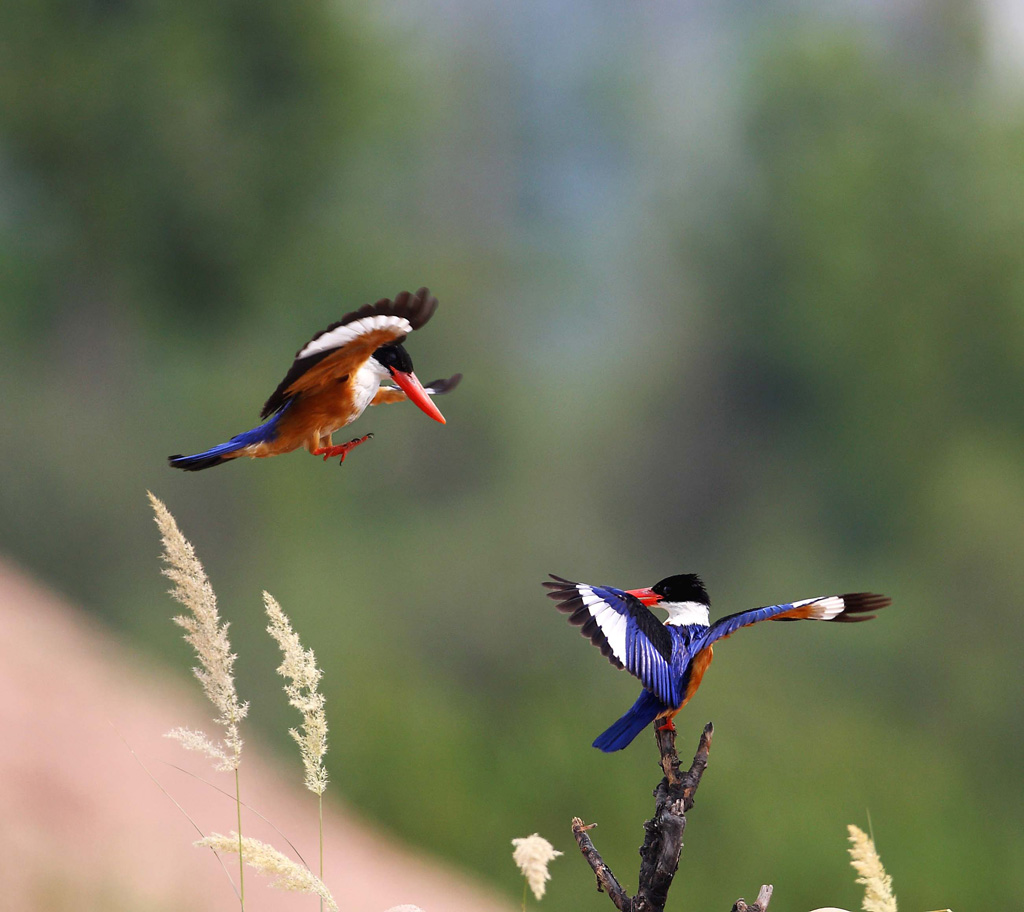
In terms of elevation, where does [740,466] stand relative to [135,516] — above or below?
above

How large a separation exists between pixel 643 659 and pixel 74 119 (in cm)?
366

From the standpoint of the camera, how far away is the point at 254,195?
12.1 ft

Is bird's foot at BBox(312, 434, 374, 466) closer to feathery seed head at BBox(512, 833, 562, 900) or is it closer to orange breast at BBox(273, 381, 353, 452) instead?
orange breast at BBox(273, 381, 353, 452)

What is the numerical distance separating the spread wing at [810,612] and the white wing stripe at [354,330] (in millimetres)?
374

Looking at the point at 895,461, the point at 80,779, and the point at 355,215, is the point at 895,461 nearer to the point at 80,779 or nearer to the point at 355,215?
the point at 355,215

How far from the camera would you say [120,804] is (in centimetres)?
271

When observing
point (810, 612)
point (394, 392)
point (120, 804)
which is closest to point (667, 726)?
point (810, 612)

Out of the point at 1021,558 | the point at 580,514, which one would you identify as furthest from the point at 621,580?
the point at 1021,558

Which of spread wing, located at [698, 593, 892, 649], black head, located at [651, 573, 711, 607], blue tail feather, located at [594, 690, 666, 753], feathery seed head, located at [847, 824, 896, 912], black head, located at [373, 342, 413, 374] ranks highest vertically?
black head, located at [373, 342, 413, 374]

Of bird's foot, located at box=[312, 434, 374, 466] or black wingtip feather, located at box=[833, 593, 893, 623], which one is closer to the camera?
black wingtip feather, located at box=[833, 593, 893, 623]

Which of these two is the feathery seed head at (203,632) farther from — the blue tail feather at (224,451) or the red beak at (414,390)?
the red beak at (414,390)

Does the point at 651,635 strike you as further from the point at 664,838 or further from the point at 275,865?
the point at 275,865

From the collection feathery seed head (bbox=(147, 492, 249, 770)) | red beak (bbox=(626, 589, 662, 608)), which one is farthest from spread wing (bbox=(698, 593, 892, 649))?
feathery seed head (bbox=(147, 492, 249, 770))

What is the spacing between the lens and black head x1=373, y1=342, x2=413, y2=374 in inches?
37.0
